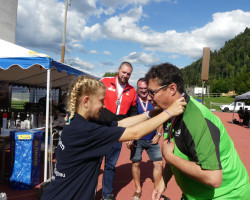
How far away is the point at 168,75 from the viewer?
1675mm

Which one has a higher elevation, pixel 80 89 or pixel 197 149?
pixel 80 89

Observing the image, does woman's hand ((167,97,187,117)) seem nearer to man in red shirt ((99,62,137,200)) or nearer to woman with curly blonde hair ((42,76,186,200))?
woman with curly blonde hair ((42,76,186,200))

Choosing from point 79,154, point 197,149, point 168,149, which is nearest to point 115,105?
point 79,154

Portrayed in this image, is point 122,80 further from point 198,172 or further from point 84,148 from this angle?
point 198,172

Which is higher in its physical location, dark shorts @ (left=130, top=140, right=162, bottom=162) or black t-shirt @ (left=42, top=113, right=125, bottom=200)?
black t-shirt @ (left=42, top=113, right=125, bottom=200)

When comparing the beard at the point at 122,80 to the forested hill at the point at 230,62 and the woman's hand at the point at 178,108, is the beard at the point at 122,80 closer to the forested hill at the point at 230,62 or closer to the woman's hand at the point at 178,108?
the woman's hand at the point at 178,108

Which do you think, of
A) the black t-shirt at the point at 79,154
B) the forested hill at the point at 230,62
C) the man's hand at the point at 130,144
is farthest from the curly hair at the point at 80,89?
the forested hill at the point at 230,62

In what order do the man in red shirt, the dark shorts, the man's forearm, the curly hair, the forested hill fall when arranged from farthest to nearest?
the forested hill, the dark shorts, the man in red shirt, the curly hair, the man's forearm

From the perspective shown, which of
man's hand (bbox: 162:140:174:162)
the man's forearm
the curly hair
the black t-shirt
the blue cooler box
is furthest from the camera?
the blue cooler box

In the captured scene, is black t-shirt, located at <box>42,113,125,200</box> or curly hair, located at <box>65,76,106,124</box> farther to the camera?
curly hair, located at <box>65,76,106,124</box>

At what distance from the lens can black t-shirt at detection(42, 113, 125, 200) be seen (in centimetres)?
167

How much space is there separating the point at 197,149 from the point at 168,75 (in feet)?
1.91

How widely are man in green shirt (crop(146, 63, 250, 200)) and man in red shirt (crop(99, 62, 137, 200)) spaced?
7.21ft

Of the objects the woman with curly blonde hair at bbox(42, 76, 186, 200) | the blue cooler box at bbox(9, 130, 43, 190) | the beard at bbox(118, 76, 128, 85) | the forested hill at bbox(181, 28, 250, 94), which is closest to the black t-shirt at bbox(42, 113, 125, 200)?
the woman with curly blonde hair at bbox(42, 76, 186, 200)
